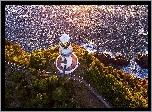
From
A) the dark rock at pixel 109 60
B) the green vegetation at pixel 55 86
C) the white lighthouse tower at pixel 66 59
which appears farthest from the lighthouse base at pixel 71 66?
the dark rock at pixel 109 60

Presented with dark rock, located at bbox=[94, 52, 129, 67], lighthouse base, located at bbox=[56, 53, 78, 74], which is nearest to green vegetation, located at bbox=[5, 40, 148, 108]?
lighthouse base, located at bbox=[56, 53, 78, 74]

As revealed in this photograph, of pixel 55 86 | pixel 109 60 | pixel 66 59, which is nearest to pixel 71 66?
pixel 66 59

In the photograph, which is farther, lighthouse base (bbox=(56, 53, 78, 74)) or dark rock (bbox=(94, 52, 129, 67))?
dark rock (bbox=(94, 52, 129, 67))

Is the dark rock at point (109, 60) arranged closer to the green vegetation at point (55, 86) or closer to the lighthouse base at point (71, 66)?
the green vegetation at point (55, 86)

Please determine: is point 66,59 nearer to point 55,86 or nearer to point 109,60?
point 55,86

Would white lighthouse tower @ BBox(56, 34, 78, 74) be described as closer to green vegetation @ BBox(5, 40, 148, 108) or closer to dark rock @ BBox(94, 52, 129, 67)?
green vegetation @ BBox(5, 40, 148, 108)
